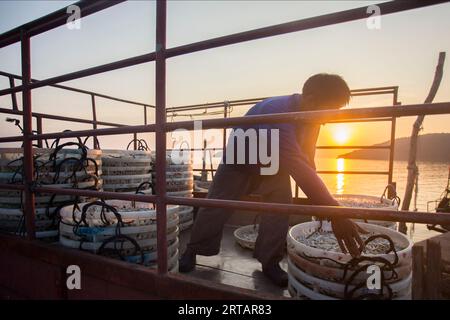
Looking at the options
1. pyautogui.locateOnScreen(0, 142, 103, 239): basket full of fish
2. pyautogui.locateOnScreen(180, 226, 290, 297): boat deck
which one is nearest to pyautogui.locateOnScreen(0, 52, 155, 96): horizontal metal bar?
pyautogui.locateOnScreen(0, 142, 103, 239): basket full of fish

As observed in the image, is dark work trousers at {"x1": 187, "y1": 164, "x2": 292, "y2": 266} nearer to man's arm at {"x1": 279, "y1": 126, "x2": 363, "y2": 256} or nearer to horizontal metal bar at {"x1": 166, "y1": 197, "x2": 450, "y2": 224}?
man's arm at {"x1": 279, "y1": 126, "x2": 363, "y2": 256}

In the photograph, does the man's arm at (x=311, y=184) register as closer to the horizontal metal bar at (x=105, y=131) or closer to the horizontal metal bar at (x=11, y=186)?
the horizontal metal bar at (x=105, y=131)

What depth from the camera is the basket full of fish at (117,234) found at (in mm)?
1756

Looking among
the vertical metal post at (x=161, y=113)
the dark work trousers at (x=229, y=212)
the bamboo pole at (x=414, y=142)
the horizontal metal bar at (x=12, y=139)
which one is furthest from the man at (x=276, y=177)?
the bamboo pole at (x=414, y=142)

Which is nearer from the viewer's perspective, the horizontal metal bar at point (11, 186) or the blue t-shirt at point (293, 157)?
the blue t-shirt at point (293, 157)

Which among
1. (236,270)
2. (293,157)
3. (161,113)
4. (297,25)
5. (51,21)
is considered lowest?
(236,270)

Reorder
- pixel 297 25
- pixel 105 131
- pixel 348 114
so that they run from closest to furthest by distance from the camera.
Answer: pixel 348 114, pixel 297 25, pixel 105 131

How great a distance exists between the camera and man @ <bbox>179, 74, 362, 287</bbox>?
1960mm

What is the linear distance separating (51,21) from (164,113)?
1.16 metres

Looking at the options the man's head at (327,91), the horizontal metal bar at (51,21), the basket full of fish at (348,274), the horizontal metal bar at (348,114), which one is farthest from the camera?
the man's head at (327,91)

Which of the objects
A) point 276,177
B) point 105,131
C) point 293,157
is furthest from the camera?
point 276,177

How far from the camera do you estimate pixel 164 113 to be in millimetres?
1467

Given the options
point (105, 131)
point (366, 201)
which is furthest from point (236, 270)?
point (366, 201)

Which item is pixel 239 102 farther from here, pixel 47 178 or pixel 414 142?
pixel 414 142
